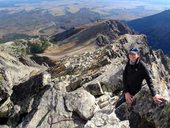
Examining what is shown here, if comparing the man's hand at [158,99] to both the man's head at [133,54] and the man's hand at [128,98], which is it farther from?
the man's head at [133,54]

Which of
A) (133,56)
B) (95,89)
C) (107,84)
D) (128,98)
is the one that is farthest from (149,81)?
(107,84)

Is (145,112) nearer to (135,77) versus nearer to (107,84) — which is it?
(135,77)

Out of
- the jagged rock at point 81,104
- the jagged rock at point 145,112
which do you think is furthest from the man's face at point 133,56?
the jagged rock at point 81,104

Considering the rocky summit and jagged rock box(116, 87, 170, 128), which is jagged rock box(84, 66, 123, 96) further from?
jagged rock box(116, 87, 170, 128)

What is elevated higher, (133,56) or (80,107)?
(133,56)

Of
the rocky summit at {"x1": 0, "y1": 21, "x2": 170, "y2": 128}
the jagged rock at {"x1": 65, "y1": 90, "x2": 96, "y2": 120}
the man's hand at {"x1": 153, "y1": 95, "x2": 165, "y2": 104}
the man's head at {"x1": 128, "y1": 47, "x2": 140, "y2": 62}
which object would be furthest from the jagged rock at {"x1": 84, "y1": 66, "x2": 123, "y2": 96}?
the man's hand at {"x1": 153, "y1": 95, "x2": 165, "y2": 104}

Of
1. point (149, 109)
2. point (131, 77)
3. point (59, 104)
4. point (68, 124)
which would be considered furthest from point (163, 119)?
point (59, 104)
